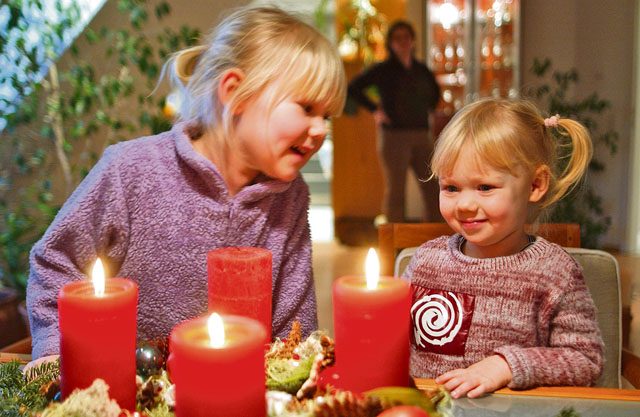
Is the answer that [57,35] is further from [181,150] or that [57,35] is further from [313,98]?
[313,98]

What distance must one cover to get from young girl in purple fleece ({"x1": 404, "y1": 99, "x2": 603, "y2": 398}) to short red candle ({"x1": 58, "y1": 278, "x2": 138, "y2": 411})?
64 cm

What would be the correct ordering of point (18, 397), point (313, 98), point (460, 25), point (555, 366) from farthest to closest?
point (460, 25)
point (313, 98)
point (555, 366)
point (18, 397)

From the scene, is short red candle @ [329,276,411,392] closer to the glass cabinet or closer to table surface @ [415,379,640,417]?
table surface @ [415,379,640,417]

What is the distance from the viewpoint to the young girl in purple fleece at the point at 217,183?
109cm

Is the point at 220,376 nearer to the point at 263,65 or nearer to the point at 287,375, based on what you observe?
the point at 287,375

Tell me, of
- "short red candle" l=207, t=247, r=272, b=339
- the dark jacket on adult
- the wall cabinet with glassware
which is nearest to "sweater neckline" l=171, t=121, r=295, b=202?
"short red candle" l=207, t=247, r=272, b=339

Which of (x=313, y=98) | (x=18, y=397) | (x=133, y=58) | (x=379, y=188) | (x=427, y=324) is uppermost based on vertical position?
(x=133, y=58)

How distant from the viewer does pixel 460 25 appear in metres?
5.49

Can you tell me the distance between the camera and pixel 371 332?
0.58 meters

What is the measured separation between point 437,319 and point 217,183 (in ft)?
1.52

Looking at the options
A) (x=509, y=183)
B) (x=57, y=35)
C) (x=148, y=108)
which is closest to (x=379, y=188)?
(x=148, y=108)

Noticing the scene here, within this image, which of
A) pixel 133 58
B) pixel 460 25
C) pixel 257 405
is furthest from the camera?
pixel 460 25

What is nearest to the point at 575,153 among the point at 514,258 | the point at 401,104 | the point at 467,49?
the point at 514,258

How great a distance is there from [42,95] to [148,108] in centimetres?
44
